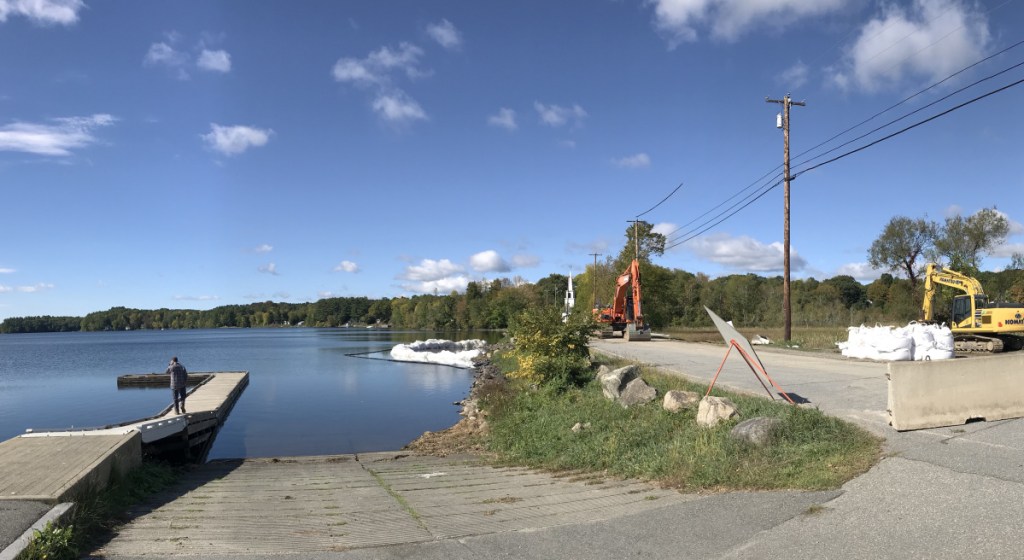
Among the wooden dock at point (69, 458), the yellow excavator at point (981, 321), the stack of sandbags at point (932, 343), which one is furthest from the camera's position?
the yellow excavator at point (981, 321)

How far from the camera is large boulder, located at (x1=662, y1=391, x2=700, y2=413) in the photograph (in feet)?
38.2

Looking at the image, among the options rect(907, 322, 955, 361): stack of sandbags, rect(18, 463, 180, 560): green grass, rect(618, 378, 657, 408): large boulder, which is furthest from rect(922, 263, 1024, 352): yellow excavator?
rect(18, 463, 180, 560): green grass

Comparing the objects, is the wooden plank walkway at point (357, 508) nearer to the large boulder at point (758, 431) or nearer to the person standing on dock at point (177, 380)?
the large boulder at point (758, 431)

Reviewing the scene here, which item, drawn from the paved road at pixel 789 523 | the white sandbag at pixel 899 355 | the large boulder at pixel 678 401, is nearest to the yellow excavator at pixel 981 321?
the white sandbag at pixel 899 355

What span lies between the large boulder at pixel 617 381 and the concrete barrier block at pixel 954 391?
221 inches

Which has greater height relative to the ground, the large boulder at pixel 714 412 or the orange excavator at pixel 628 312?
the orange excavator at pixel 628 312

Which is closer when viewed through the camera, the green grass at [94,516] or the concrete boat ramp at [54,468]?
the green grass at [94,516]

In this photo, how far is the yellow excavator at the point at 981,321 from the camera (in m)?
22.1

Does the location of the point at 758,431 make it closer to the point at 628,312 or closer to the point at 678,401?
the point at 678,401

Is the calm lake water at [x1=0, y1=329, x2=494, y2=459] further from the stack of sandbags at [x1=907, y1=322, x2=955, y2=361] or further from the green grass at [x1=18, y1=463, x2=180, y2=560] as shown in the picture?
the stack of sandbags at [x1=907, y1=322, x2=955, y2=361]

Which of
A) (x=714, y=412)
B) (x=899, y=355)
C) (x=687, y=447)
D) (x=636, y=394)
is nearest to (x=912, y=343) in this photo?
(x=899, y=355)

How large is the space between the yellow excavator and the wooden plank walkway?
65.1ft

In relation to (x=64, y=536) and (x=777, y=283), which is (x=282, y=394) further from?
(x=777, y=283)

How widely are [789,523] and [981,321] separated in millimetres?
21988
